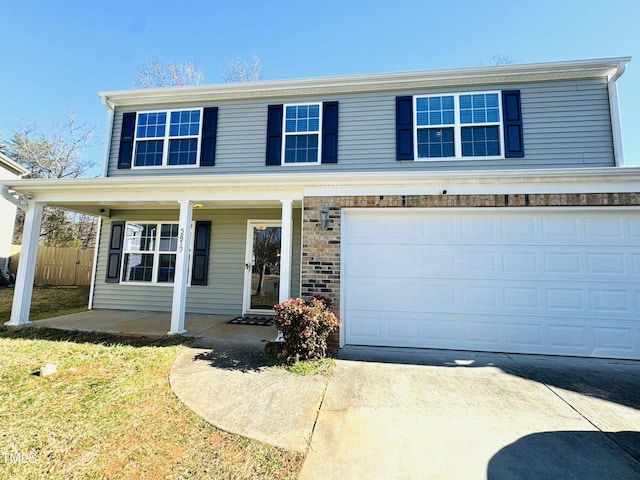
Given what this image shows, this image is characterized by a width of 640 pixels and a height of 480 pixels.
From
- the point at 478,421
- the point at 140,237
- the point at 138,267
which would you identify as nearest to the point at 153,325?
the point at 138,267

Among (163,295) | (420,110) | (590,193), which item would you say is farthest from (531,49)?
(163,295)

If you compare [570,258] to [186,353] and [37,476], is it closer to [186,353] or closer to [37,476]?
[186,353]

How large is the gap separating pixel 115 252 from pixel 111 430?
22.1ft

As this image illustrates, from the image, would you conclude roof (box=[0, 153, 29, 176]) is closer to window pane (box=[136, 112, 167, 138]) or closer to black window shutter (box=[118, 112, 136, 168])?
black window shutter (box=[118, 112, 136, 168])

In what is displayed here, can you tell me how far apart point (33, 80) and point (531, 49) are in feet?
68.3

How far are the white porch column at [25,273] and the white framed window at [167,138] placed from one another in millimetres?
2598

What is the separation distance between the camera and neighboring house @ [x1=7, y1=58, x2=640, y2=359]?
481 centimetres

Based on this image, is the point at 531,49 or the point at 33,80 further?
the point at 33,80

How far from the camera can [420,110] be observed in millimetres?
6973

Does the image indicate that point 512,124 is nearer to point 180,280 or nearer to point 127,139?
point 180,280

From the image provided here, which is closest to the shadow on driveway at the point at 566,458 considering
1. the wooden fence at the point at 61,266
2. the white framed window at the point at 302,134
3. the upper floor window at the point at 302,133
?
the upper floor window at the point at 302,133

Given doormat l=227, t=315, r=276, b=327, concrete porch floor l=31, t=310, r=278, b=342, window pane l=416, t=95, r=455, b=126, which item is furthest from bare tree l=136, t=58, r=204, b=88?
doormat l=227, t=315, r=276, b=327

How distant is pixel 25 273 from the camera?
609 centimetres

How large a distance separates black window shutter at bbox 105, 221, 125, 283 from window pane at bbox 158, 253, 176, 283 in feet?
3.78
